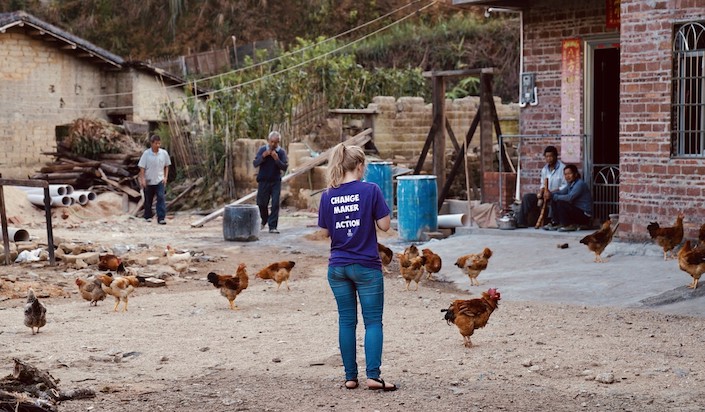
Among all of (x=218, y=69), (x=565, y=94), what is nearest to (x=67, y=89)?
(x=218, y=69)

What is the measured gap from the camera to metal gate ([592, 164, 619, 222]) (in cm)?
1549

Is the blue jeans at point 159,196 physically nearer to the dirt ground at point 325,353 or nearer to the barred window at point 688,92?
the dirt ground at point 325,353

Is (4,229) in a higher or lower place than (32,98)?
lower

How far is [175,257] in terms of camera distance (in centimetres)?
1483

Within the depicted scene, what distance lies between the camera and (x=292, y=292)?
12.4m

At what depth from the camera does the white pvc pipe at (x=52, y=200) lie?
22625 mm

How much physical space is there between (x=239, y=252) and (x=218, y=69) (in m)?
23.9

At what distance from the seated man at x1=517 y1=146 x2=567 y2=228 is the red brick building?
1.39 feet

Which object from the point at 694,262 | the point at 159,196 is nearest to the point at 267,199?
the point at 159,196

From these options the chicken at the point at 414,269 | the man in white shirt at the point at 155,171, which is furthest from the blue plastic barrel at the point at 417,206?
the man in white shirt at the point at 155,171

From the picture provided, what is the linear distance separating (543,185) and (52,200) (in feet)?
38.9

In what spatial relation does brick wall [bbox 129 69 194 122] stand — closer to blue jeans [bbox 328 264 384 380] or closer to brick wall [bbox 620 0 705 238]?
brick wall [bbox 620 0 705 238]

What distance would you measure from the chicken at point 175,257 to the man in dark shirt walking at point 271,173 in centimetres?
355

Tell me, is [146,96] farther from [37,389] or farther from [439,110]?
[37,389]
